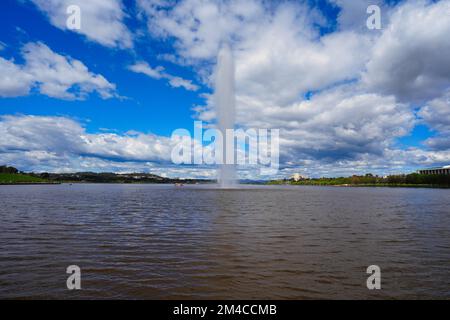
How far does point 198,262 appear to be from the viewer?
17.1 meters
